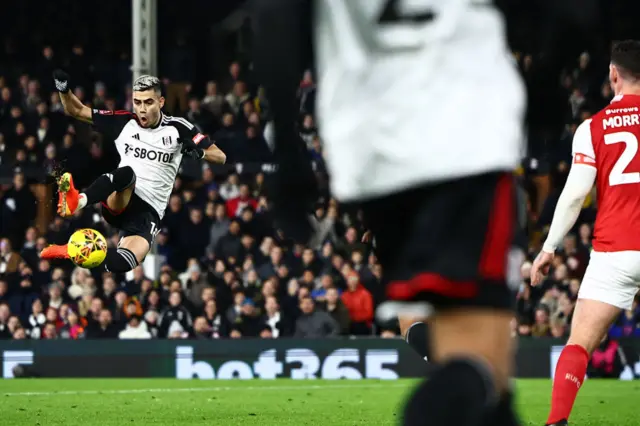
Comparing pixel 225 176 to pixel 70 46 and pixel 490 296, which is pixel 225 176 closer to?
pixel 70 46

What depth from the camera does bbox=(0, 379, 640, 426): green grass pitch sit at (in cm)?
935

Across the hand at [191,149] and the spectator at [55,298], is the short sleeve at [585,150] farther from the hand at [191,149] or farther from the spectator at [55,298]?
the spectator at [55,298]

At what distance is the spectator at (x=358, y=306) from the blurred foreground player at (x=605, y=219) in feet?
34.2

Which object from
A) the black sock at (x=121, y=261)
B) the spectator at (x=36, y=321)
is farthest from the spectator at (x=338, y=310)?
the black sock at (x=121, y=261)

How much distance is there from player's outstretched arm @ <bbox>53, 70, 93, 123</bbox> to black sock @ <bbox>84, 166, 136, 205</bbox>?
547 millimetres

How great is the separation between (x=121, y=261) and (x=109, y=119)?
3.94 ft

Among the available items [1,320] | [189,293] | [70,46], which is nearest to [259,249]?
[189,293]

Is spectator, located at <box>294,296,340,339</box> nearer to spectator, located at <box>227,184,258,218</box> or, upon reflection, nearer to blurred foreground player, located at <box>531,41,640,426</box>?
spectator, located at <box>227,184,258,218</box>

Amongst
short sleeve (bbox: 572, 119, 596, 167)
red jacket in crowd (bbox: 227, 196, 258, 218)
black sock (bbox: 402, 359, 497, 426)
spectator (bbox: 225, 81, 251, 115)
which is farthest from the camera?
spectator (bbox: 225, 81, 251, 115)

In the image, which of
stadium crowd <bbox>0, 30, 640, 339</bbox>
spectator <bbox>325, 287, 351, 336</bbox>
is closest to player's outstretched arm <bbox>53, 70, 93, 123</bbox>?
stadium crowd <bbox>0, 30, 640, 339</bbox>

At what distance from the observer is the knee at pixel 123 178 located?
34.8 ft

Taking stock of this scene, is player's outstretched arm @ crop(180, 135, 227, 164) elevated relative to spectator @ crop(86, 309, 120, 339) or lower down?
elevated

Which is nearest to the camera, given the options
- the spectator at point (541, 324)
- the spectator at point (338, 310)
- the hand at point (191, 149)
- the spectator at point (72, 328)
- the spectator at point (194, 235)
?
the hand at point (191, 149)

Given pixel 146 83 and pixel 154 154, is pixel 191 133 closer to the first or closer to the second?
pixel 154 154
